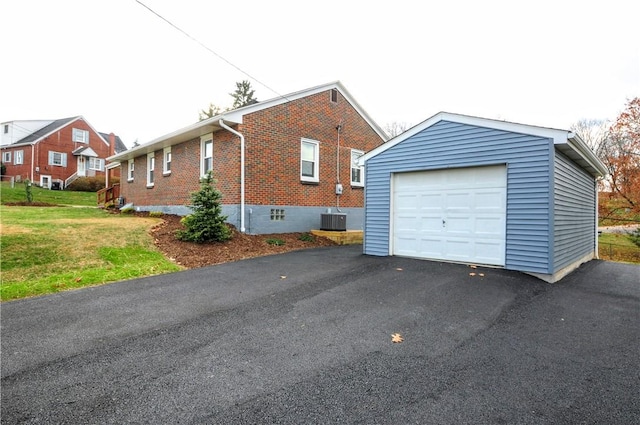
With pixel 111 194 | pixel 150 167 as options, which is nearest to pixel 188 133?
pixel 150 167

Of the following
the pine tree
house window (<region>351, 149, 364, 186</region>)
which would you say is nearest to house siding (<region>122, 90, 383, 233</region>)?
house window (<region>351, 149, 364, 186</region>)

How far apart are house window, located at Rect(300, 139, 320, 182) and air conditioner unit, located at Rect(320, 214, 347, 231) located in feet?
5.55

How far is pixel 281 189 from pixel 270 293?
7.16 metres

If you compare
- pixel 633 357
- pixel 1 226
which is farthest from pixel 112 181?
pixel 633 357

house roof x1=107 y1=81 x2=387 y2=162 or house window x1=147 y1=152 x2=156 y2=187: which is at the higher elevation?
house roof x1=107 y1=81 x2=387 y2=162

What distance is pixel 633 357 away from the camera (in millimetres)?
3441

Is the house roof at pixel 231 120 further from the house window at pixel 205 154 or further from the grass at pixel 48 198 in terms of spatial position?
the grass at pixel 48 198

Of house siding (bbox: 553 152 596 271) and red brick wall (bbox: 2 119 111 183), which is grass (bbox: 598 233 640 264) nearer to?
house siding (bbox: 553 152 596 271)

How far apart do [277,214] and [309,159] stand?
2.82 meters

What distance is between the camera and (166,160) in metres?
15.3

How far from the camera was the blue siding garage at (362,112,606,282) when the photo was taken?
6707 mm

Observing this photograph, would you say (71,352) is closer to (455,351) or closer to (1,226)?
(455,351)

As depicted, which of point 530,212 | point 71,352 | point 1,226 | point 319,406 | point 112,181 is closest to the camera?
point 319,406

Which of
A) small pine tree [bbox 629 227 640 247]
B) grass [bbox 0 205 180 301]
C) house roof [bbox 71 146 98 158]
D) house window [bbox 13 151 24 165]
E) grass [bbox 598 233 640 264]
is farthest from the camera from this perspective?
house roof [bbox 71 146 98 158]
